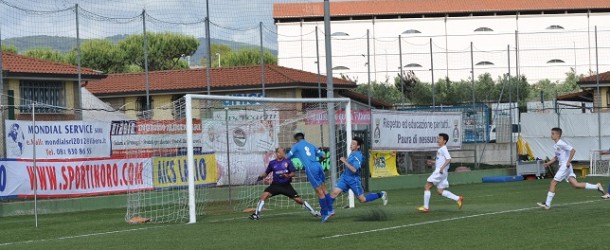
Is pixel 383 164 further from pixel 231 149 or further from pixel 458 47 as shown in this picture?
pixel 458 47

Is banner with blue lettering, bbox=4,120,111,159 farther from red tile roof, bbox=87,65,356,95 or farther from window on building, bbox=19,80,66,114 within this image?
red tile roof, bbox=87,65,356,95

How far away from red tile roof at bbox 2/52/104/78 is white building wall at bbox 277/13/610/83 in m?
9.33

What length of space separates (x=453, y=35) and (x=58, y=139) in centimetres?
5817

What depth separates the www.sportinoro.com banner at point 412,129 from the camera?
1509 inches

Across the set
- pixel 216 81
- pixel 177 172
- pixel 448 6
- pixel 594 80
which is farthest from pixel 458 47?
pixel 177 172

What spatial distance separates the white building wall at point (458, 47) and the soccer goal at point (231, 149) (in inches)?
576

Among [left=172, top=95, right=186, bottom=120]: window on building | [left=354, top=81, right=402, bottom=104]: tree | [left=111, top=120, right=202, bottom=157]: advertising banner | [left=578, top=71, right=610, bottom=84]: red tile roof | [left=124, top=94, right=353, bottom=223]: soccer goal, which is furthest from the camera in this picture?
[left=354, top=81, right=402, bottom=104]: tree

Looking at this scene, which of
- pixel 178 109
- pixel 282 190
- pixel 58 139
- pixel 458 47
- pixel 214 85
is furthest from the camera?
pixel 458 47

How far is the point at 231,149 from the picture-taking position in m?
28.5

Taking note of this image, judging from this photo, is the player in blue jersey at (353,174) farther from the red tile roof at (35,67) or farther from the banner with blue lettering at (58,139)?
the red tile roof at (35,67)

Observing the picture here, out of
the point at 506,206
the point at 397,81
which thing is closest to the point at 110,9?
the point at 506,206

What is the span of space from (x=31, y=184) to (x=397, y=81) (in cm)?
4118

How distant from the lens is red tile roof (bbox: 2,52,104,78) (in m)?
35.3

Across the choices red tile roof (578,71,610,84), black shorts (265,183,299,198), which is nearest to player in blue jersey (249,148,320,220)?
black shorts (265,183,299,198)
